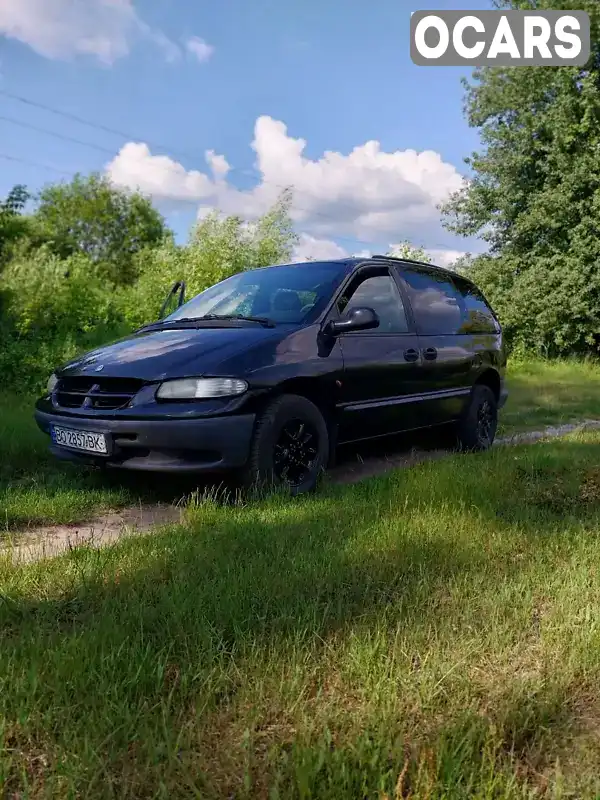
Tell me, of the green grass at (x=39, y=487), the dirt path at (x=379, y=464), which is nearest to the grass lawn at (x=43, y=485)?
the green grass at (x=39, y=487)

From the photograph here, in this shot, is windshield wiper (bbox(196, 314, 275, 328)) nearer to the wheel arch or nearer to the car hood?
the car hood

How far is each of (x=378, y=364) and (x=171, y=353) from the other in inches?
64.2

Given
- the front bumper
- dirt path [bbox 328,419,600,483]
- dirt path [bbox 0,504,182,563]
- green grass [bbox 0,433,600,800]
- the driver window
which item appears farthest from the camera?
dirt path [bbox 328,419,600,483]

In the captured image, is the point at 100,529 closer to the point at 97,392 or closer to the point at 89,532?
the point at 89,532

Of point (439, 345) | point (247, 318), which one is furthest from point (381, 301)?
point (247, 318)

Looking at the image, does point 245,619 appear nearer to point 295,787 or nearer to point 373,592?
point 373,592

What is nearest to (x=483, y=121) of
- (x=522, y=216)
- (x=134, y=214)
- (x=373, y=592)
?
(x=522, y=216)

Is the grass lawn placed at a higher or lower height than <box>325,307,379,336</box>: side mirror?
lower

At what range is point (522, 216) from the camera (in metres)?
20.2

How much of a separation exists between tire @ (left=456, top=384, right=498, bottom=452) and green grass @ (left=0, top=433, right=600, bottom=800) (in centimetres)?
299

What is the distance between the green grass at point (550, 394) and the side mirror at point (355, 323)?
13.3ft

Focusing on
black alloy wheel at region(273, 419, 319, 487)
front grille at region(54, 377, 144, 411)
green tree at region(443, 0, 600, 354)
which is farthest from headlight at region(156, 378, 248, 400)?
green tree at region(443, 0, 600, 354)

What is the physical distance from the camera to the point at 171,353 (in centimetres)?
412

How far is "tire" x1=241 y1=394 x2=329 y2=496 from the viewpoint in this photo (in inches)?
157
